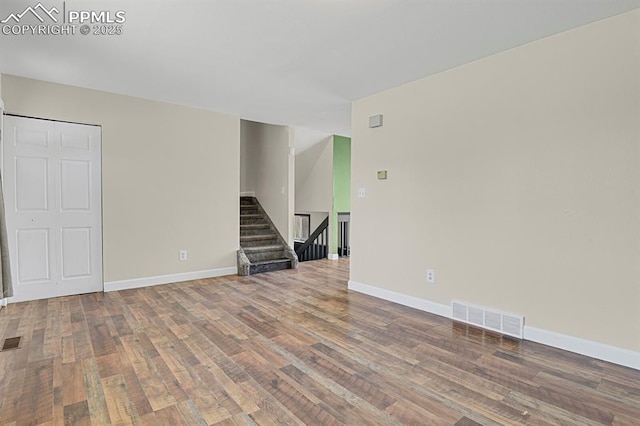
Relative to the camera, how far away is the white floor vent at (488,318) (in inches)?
109

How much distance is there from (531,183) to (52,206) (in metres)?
A: 4.93

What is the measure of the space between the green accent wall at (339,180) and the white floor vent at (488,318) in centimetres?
356

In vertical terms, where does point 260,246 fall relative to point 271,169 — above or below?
below

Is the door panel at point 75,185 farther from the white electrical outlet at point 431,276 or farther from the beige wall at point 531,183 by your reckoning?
the white electrical outlet at point 431,276

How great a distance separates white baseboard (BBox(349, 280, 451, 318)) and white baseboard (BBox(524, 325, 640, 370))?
29.6 inches

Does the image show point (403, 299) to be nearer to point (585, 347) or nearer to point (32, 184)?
point (585, 347)

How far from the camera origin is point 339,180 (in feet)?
21.9

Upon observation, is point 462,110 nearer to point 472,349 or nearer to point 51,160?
point 472,349

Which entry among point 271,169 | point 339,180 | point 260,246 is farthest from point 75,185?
point 339,180

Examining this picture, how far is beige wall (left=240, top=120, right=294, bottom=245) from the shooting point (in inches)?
240

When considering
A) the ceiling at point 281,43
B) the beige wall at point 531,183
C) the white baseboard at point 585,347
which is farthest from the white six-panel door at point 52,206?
the white baseboard at point 585,347

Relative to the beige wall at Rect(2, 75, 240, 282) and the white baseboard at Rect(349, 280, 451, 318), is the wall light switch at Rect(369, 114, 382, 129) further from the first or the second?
the beige wall at Rect(2, 75, 240, 282)

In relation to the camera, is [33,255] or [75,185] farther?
[75,185]

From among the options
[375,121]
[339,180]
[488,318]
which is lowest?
[488,318]
